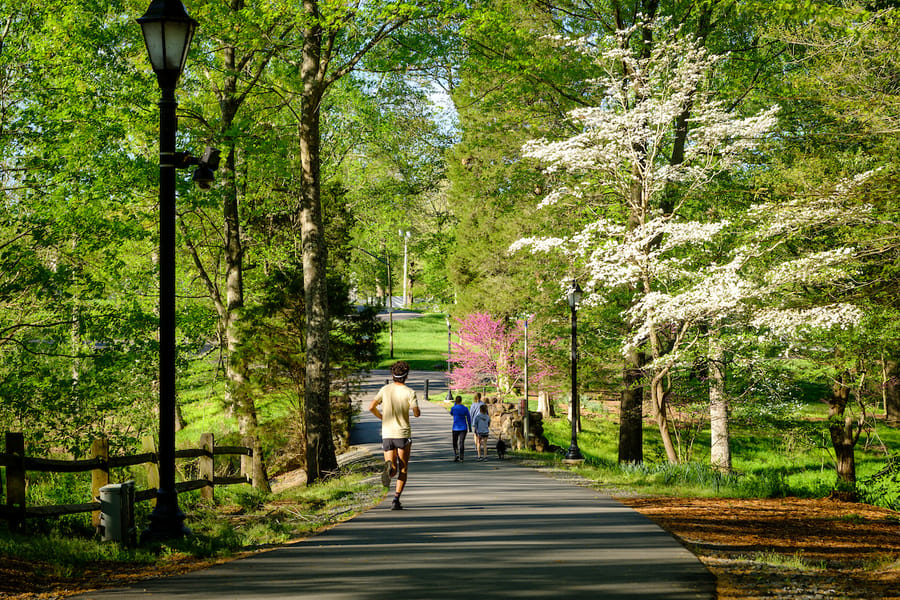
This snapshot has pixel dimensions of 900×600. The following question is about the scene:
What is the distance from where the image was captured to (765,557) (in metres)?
7.31

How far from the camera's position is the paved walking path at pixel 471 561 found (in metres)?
5.86

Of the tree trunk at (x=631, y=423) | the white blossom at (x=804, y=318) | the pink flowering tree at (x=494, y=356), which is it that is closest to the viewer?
the white blossom at (x=804, y=318)

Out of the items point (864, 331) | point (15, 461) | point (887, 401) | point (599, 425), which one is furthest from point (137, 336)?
point (887, 401)

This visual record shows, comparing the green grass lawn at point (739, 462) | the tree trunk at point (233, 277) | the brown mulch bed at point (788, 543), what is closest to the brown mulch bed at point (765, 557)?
the brown mulch bed at point (788, 543)

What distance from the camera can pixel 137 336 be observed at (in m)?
17.2

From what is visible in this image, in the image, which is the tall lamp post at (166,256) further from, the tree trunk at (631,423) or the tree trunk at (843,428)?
the tree trunk at (843,428)

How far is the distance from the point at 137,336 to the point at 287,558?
447 inches

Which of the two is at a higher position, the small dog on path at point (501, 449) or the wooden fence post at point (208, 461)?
the wooden fence post at point (208, 461)

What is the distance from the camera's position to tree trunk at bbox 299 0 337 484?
56.4 ft

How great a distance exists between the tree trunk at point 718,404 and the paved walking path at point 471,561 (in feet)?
26.3

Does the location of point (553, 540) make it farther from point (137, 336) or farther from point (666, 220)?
point (666, 220)

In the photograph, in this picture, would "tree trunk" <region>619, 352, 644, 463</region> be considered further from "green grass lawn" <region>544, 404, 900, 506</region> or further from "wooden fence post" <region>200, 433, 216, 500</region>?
"wooden fence post" <region>200, 433, 216, 500</region>

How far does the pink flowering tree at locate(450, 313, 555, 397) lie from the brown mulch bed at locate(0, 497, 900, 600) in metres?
27.6

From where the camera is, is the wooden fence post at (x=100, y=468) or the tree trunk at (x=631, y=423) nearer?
the wooden fence post at (x=100, y=468)
